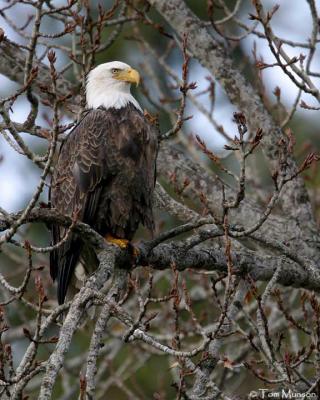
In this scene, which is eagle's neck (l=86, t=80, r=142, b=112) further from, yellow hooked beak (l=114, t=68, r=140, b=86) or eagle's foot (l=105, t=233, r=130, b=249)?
eagle's foot (l=105, t=233, r=130, b=249)

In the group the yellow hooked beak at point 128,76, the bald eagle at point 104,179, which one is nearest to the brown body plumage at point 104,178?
the bald eagle at point 104,179

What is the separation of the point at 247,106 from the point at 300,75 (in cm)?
102

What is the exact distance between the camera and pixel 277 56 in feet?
16.6

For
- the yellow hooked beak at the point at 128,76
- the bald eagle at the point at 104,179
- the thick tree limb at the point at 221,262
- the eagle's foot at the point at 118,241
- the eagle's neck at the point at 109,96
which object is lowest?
the thick tree limb at the point at 221,262

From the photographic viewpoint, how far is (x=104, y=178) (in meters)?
5.57

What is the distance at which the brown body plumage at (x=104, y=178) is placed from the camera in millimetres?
5570

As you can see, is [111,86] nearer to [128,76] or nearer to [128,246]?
[128,76]

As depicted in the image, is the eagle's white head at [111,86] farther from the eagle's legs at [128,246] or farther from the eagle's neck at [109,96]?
the eagle's legs at [128,246]

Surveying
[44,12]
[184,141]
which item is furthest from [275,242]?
[184,141]

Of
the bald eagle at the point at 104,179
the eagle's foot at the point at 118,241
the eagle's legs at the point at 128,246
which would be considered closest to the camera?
the eagle's legs at the point at 128,246

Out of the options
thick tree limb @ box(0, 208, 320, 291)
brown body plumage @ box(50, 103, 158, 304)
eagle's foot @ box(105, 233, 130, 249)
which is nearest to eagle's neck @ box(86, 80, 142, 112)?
brown body plumage @ box(50, 103, 158, 304)

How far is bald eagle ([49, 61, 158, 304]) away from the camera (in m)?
5.57

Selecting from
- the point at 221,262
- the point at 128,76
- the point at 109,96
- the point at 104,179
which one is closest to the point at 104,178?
the point at 104,179

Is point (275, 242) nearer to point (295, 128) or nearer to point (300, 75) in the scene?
point (300, 75)
